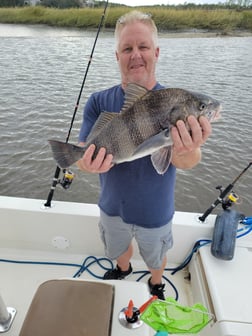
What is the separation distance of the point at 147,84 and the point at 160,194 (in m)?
0.73

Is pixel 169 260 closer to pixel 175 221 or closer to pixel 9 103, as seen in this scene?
pixel 175 221

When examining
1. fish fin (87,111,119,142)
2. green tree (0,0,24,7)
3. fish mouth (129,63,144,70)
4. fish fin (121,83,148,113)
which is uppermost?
green tree (0,0,24,7)

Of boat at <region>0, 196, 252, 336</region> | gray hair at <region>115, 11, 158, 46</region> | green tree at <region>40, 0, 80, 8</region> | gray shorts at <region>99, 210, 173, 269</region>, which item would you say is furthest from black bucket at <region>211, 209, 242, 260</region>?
green tree at <region>40, 0, 80, 8</region>

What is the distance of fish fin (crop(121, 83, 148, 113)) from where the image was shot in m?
1.58

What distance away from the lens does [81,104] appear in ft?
27.3

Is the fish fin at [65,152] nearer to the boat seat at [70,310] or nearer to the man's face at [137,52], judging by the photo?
the man's face at [137,52]

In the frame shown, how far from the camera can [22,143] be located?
6457 mm

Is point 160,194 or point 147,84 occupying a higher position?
point 147,84

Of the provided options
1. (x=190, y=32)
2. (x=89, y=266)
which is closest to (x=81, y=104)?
(x=89, y=266)

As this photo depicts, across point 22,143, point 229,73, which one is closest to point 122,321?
point 22,143

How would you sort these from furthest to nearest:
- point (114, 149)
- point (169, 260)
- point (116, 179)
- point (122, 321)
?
1. point (169, 260)
2. point (116, 179)
3. point (114, 149)
4. point (122, 321)

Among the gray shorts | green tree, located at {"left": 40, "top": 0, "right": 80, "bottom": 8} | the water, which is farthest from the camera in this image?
green tree, located at {"left": 40, "top": 0, "right": 80, "bottom": 8}

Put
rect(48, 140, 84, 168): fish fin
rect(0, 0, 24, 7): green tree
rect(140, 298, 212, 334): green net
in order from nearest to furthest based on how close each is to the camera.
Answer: rect(140, 298, 212, 334): green net, rect(48, 140, 84, 168): fish fin, rect(0, 0, 24, 7): green tree

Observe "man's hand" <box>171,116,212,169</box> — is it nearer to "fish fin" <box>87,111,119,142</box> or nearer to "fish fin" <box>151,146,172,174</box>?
"fish fin" <box>151,146,172,174</box>
